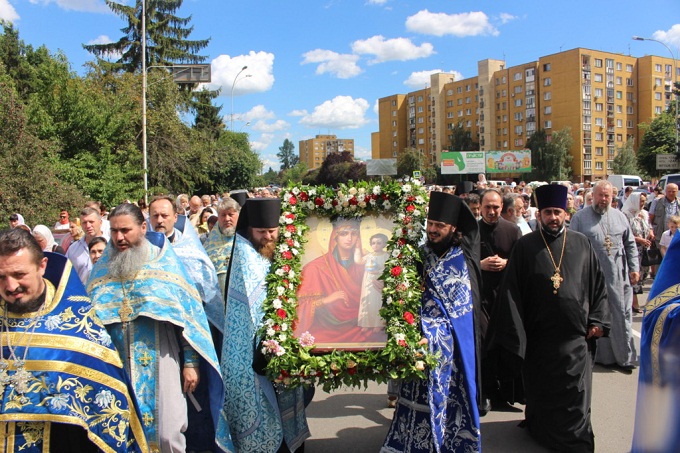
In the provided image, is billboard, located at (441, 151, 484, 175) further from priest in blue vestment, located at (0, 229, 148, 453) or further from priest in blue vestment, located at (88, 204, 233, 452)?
priest in blue vestment, located at (0, 229, 148, 453)

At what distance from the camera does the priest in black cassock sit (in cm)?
507

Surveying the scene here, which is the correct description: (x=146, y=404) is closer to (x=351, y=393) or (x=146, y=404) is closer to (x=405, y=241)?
(x=405, y=241)

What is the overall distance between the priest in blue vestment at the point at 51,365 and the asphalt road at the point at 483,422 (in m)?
2.36

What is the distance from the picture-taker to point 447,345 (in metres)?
4.35

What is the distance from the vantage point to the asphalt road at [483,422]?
5219 mm

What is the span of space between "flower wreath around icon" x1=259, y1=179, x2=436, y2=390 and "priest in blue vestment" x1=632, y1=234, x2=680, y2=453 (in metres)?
1.60

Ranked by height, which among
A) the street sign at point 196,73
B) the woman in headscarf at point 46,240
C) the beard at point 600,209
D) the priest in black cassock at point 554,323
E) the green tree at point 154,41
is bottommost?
the priest in black cassock at point 554,323

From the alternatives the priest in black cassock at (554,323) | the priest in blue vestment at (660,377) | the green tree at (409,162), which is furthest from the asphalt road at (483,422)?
the green tree at (409,162)

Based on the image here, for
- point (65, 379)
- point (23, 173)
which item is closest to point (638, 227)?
point (65, 379)

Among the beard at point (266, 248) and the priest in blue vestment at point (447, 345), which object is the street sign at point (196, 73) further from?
the priest in blue vestment at point (447, 345)

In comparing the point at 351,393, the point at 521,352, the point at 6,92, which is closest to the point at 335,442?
the point at 351,393

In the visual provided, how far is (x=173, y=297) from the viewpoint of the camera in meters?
4.21

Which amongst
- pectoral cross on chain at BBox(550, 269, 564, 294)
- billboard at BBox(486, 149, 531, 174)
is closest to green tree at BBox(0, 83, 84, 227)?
pectoral cross on chain at BBox(550, 269, 564, 294)

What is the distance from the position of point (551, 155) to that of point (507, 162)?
1108 centimetres
